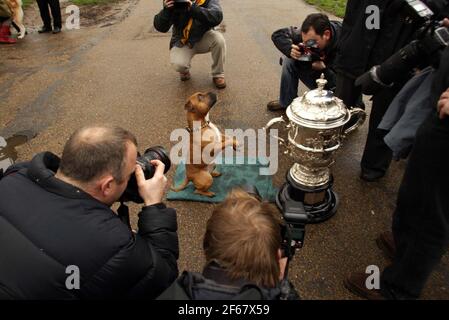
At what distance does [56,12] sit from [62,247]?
690 centimetres

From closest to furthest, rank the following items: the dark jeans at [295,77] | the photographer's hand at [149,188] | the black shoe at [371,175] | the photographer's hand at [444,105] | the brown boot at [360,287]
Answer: the photographer's hand at [444,105]
the photographer's hand at [149,188]
the brown boot at [360,287]
the black shoe at [371,175]
the dark jeans at [295,77]

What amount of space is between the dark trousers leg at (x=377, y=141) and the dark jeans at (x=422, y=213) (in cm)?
109

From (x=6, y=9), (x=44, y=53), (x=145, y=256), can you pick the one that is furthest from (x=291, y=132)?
(x=6, y=9)

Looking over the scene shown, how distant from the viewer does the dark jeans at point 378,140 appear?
2865 mm

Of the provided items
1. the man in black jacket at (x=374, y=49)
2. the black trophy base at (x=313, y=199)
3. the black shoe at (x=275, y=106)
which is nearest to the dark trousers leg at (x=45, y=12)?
the black shoe at (x=275, y=106)

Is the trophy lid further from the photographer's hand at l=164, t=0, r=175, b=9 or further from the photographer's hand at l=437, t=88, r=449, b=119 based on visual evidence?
the photographer's hand at l=164, t=0, r=175, b=9

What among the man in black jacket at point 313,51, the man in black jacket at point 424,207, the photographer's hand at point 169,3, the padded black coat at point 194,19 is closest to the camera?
the man in black jacket at point 424,207

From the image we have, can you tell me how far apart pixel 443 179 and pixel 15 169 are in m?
2.08

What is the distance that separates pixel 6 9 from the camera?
6402 millimetres

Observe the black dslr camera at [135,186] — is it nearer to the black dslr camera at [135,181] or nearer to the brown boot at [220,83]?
the black dslr camera at [135,181]

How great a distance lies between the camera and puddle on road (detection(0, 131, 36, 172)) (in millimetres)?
3619

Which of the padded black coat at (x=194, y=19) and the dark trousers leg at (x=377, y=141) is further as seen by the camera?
the padded black coat at (x=194, y=19)

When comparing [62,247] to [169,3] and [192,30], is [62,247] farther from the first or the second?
[192,30]

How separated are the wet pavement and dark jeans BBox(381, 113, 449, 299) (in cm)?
41
